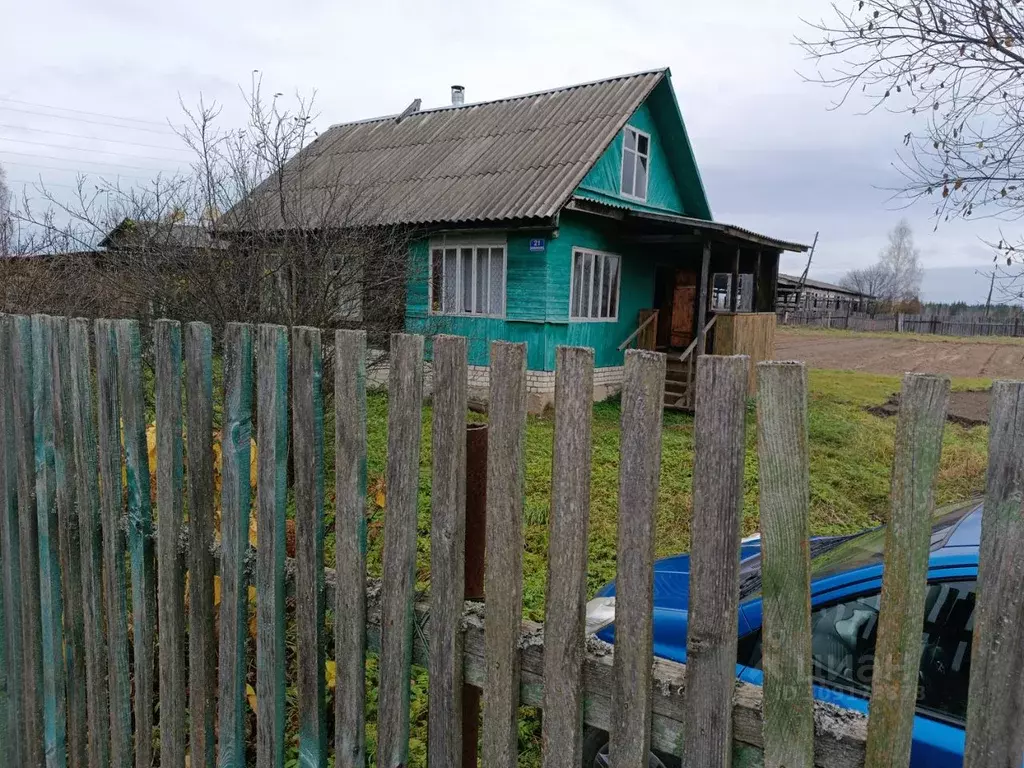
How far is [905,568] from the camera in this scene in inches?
39.2

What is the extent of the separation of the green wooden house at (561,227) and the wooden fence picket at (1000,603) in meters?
9.28

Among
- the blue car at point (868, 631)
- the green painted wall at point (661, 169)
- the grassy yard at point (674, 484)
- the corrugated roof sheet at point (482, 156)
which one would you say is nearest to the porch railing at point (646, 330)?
the grassy yard at point (674, 484)

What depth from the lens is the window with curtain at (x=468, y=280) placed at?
472 inches

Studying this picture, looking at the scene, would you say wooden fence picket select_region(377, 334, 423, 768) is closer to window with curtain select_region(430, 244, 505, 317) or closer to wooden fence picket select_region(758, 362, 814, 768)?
wooden fence picket select_region(758, 362, 814, 768)

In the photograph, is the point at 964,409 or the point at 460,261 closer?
the point at 460,261

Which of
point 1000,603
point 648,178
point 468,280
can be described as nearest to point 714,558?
point 1000,603

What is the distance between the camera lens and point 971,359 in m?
28.5

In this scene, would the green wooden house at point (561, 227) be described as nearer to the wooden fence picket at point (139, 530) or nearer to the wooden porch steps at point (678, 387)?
the wooden porch steps at point (678, 387)

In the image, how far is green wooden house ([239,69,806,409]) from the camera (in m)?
11.5

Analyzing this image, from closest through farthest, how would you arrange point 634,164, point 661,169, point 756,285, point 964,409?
point 964,409 → point 634,164 → point 756,285 → point 661,169

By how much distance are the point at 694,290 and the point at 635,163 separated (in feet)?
9.97

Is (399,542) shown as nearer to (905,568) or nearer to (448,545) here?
(448,545)

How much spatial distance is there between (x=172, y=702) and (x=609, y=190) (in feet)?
41.0

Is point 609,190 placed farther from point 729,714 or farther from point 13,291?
point 729,714
